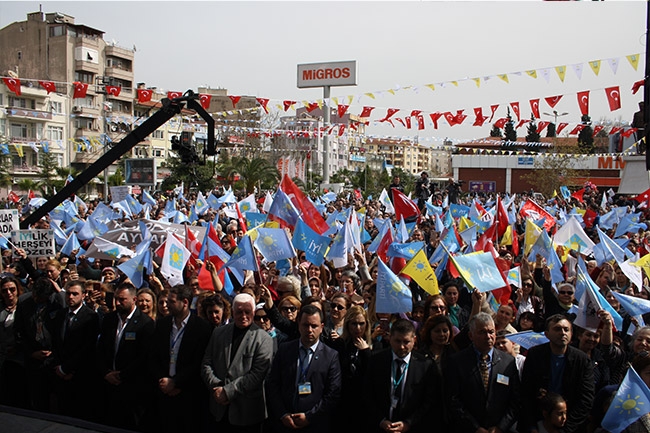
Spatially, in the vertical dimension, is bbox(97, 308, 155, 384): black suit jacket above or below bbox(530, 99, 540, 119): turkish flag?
below

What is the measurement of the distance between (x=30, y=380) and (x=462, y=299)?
16.2ft

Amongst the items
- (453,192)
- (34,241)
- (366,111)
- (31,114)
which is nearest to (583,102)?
(453,192)

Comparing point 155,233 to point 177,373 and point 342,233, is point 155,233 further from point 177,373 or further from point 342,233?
point 177,373

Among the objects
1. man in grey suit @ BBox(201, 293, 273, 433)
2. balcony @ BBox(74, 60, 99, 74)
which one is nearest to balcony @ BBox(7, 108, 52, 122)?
balcony @ BBox(74, 60, 99, 74)

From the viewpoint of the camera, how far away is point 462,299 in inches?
302

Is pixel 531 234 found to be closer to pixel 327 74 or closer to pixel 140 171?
pixel 140 171

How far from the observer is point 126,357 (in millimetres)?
5781

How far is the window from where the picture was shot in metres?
57.3

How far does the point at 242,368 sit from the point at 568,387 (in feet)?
8.16

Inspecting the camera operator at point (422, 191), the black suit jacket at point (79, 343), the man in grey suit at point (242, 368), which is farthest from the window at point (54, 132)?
the man in grey suit at point (242, 368)

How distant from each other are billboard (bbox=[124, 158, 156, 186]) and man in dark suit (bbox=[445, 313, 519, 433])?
23076 mm

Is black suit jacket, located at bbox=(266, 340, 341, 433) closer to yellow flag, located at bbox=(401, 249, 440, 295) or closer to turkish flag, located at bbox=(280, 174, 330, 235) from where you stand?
yellow flag, located at bbox=(401, 249, 440, 295)

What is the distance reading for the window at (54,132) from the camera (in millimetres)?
57312

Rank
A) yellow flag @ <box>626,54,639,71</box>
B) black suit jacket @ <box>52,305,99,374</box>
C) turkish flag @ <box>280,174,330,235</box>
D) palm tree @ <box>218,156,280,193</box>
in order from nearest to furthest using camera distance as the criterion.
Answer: black suit jacket @ <box>52,305,99,374</box> < turkish flag @ <box>280,174,330,235</box> < yellow flag @ <box>626,54,639,71</box> < palm tree @ <box>218,156,280,193</box>
